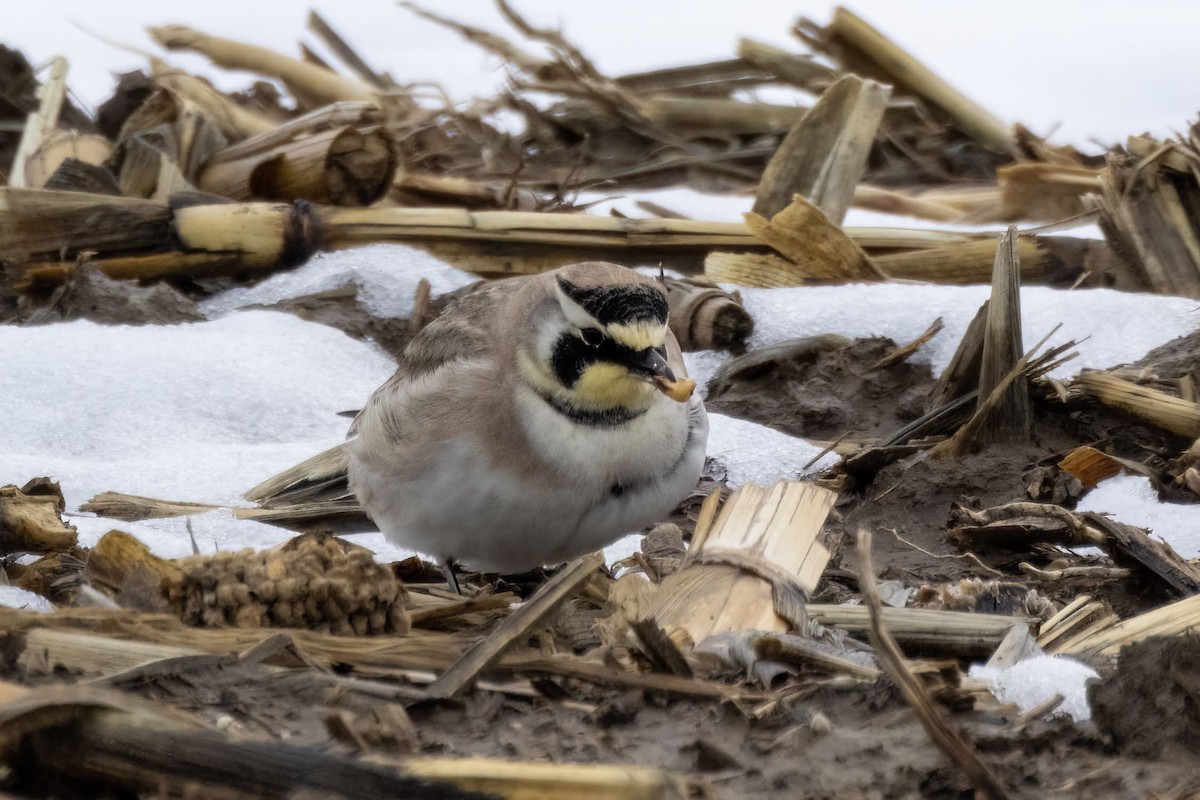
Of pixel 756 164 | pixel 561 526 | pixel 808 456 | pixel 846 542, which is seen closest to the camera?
pixel 561 526

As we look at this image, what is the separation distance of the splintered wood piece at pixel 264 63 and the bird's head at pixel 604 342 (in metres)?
4.84

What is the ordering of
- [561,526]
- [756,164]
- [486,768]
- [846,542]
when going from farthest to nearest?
[756,164] → [846,542] → [561,526] → [486,768]

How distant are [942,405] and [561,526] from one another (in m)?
1.72

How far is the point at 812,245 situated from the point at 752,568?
314 centimetres

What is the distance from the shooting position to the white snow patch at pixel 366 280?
20.3 feet

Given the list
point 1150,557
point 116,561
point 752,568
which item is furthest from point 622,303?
point 1150,557

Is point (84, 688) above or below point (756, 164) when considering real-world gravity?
above

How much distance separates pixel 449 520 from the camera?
381cm

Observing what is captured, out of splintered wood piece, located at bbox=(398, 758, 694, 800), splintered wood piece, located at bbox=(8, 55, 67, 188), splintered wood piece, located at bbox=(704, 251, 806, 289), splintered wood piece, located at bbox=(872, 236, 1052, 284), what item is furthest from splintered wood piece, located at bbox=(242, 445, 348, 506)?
splintered wood piece, located at bbox=(8, 55, 67, 188)

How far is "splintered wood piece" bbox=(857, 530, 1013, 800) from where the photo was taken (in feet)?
7.52

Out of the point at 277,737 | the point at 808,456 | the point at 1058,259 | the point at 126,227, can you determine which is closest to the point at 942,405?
the point at 808,456

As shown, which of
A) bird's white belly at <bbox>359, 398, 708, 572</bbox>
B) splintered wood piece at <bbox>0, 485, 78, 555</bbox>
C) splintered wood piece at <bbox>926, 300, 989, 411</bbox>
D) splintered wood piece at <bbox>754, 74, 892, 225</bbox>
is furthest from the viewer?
splintered wood piece at <bbox>754, 74, 892, 225</bbox>

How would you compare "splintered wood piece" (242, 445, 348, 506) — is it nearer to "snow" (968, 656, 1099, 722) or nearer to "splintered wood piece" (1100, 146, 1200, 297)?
"snow" (968, 656, 1099, 722)

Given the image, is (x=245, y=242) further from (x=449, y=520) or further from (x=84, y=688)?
(x=84, y=688)
